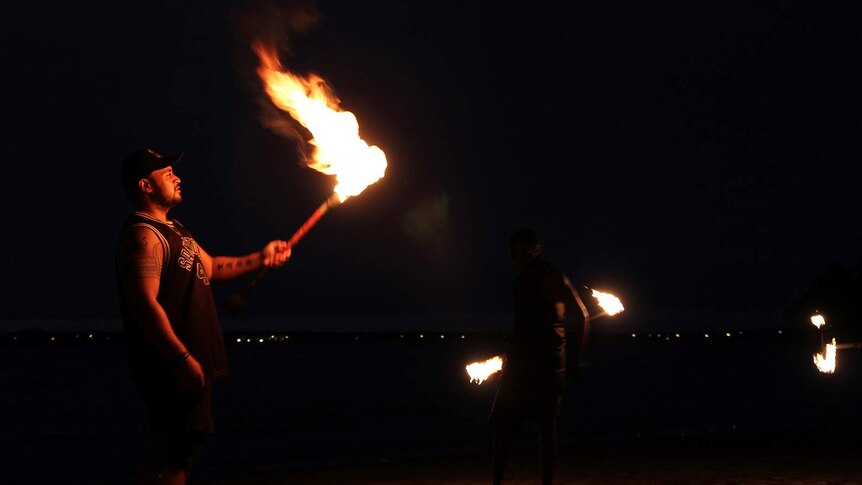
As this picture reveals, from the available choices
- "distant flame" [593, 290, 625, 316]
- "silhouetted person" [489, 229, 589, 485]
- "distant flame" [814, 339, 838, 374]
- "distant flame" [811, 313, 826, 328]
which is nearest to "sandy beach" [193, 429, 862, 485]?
"distant flame" [814, 339, 838, 374]

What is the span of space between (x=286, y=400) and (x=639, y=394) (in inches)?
796

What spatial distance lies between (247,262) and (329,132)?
124cm

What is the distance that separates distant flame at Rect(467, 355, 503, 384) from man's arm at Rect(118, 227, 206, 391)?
3.07 m

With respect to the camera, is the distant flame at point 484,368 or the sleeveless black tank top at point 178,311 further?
the distant flame at point 484,368

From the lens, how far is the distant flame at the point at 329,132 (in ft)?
20.6

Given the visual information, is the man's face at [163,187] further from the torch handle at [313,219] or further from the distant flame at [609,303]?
the distant flame at [609,303]

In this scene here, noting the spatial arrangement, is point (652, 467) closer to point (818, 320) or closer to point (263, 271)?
point (818, 320)

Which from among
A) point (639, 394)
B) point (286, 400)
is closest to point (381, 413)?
point (286, 400)

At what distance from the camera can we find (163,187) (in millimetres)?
5145

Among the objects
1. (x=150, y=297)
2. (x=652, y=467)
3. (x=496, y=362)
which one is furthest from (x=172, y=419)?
(x=652, y=467)

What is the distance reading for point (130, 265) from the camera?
4844mm

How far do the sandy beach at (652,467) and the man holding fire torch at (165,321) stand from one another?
4.96 meters

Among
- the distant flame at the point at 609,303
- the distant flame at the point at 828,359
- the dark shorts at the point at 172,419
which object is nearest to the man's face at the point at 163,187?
the dark shorts at the point at 172,419

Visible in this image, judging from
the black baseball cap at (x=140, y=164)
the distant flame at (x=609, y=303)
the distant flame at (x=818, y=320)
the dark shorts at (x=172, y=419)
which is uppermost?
the distant flame at (x=818, y=320)
